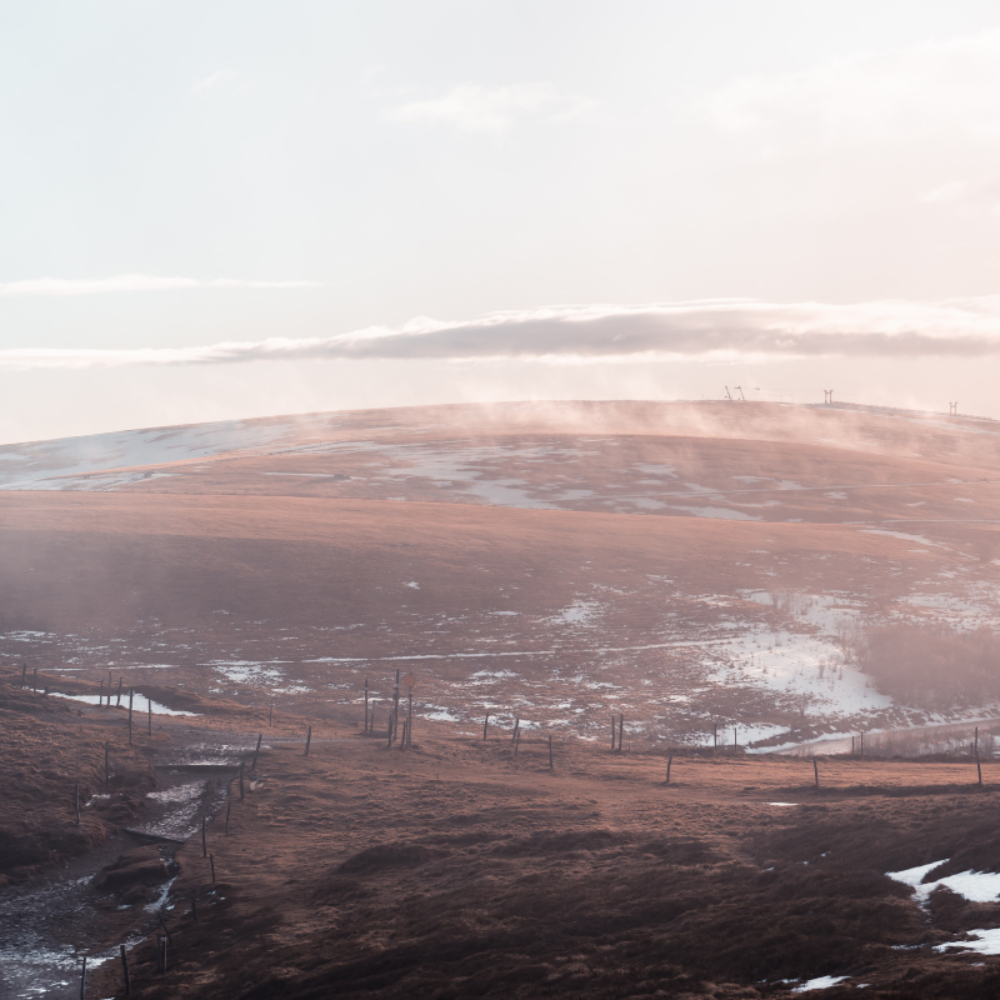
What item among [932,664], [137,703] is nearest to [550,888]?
[137,703]

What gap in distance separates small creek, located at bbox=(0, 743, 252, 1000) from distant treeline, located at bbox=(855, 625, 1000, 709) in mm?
35765

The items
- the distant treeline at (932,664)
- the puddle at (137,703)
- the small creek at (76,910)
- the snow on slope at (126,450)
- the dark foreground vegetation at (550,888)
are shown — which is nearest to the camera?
the dark foreground vegetation at (550,888)

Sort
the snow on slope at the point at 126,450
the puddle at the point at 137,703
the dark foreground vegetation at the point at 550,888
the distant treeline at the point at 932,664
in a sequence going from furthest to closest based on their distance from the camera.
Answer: the snow on slope at the point at 126,450, the distant treeline at the point at 932,664, the puddle at the point at 137,703, the dark foreground vegetation at the point at 550,888

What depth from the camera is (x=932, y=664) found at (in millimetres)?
50062

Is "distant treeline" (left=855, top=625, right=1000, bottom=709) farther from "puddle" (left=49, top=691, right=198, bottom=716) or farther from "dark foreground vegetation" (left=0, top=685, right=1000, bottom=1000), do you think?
"puddle" (left=49, top=691, right=198, bottom=716)

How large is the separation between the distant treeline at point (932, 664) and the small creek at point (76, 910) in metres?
35.8

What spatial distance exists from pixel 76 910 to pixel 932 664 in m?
44.6

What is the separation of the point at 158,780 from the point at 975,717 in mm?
38776

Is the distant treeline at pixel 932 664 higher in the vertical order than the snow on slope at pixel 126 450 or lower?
lower

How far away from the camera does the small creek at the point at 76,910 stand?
1789cm

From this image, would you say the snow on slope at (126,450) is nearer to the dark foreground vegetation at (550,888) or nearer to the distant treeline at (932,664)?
the distant treeline at (932,664)

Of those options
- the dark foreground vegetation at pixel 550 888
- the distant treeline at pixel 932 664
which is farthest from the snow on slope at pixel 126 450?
the dark foreground vegetation at pixel 550 888

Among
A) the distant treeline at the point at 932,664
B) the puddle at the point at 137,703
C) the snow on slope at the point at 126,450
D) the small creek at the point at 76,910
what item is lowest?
the distant treeline at the point at 932,664

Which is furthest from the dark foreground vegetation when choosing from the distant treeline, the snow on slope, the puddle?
the snow on slope
